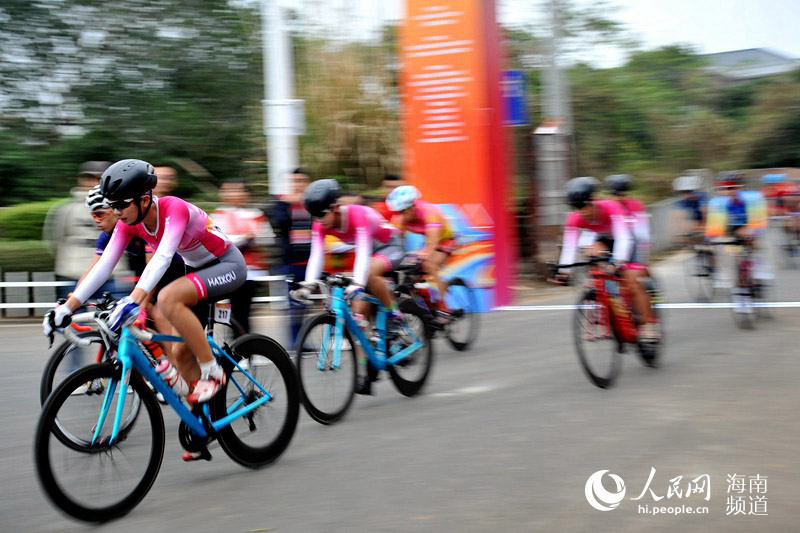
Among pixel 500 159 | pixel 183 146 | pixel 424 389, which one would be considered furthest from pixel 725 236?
pixel 183 146

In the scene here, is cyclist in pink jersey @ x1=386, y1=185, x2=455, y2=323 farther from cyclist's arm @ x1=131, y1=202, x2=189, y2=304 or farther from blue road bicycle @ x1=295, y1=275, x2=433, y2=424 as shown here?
cyclist's arm @ x1=131, y1=202, x2=189, y2=304

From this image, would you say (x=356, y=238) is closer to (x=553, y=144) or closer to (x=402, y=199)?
(x=402, y=199)

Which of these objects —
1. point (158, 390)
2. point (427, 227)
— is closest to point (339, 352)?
point (158, 390)

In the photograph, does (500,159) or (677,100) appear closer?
(500,159)

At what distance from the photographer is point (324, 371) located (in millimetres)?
7047

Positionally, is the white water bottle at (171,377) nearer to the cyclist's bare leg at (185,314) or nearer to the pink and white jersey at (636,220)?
the cyclist's bare leg at (185,314)

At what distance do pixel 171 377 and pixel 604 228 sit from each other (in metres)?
4.69

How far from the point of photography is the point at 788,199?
22859 mm

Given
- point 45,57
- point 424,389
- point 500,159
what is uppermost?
point 45,57

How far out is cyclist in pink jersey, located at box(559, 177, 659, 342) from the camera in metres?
8.27

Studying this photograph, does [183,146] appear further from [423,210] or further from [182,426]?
[182,426]

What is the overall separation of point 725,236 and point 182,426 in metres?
9.22

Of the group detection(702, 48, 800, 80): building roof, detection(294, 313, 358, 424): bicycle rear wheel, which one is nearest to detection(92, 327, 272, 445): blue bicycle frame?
detection(294, 313, 358, 424): bicycle rear wheel

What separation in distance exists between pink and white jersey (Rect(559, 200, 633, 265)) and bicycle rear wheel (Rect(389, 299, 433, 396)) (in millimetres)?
1355
